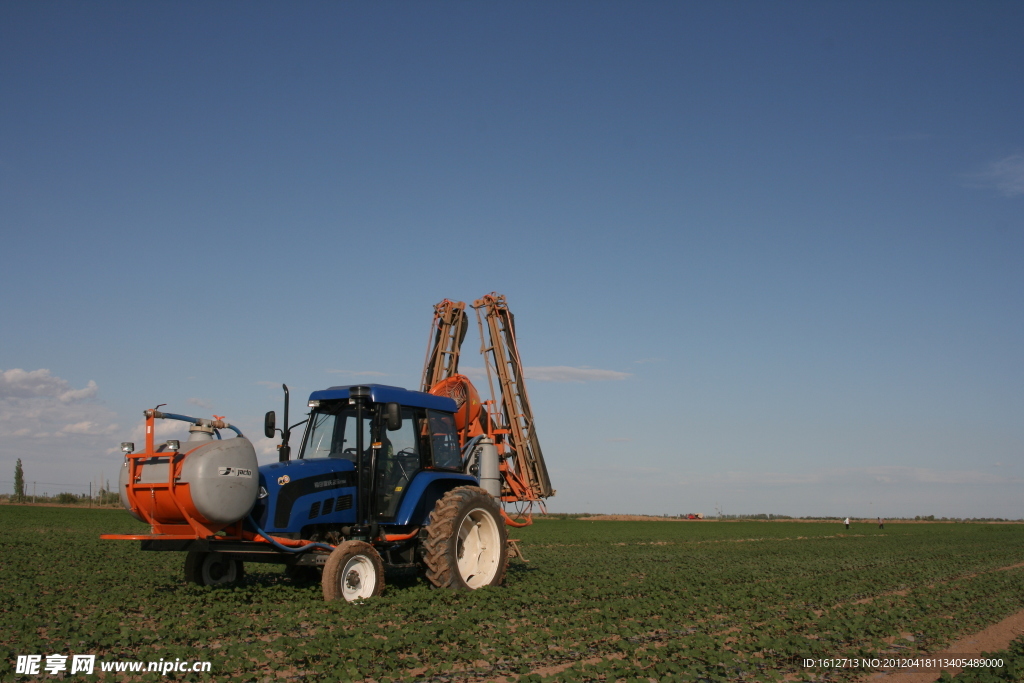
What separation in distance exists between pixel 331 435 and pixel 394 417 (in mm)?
1394

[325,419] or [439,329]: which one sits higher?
[439,329]

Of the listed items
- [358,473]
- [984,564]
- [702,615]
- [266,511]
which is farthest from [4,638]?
[984,564]

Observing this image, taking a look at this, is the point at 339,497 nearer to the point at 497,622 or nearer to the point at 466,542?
the point at 466,542

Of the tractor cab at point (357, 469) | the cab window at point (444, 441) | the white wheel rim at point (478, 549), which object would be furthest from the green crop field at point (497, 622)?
the cab window at point (444, 441)

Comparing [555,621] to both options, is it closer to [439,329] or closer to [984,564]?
[439,329]

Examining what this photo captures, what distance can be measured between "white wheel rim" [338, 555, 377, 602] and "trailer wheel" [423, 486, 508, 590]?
892mm

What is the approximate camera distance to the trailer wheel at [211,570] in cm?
1098

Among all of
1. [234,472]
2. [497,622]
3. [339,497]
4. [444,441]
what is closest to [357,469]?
[339,497]

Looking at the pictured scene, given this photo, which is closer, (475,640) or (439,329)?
(475,640)

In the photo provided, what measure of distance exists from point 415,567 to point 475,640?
Answer: 411cm

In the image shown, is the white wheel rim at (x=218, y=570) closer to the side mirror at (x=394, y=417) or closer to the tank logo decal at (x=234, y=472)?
the tank logo decal at (x=234, y=472)

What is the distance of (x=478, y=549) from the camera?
12.2 meters

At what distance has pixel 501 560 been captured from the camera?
1236 cm

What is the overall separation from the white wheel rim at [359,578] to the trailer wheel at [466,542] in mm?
892
